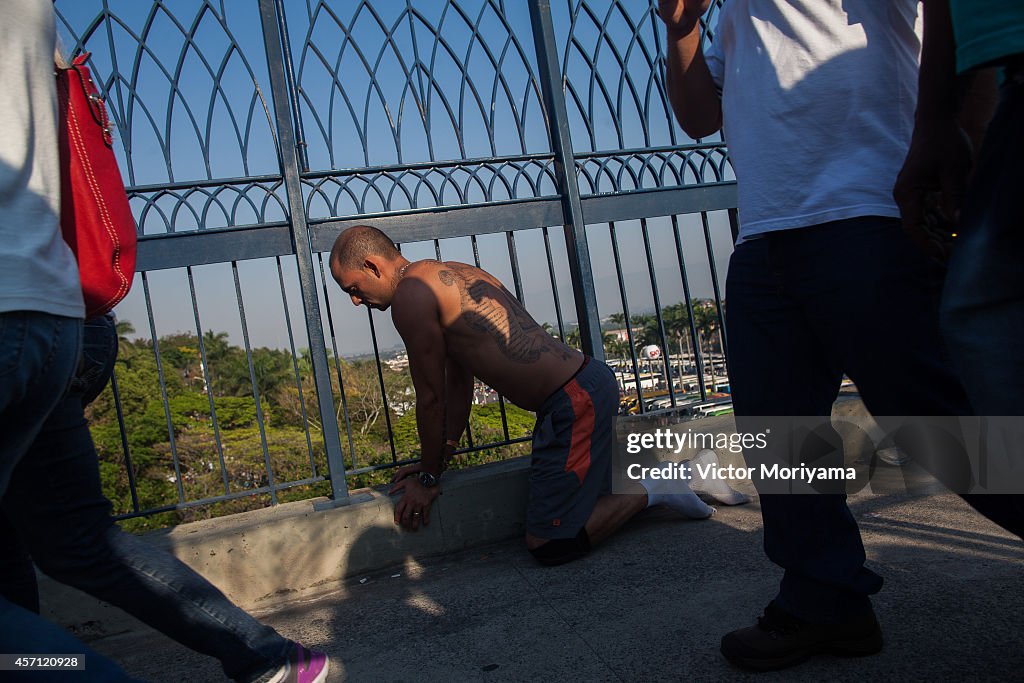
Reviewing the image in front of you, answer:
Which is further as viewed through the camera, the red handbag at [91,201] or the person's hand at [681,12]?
the person's hand at [681,12]

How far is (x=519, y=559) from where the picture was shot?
2906 millimetres

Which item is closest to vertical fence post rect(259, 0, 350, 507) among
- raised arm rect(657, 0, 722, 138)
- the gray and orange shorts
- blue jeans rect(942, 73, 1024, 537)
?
the gray and orange shorts

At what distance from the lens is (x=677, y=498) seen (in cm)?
298

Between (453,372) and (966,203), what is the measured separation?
238cm

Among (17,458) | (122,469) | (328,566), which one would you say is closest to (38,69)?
(17,458)

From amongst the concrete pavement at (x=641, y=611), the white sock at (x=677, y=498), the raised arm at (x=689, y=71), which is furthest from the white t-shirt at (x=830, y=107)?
the white sock at (x=677, y=498)

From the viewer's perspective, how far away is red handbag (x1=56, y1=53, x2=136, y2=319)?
4.61 feet

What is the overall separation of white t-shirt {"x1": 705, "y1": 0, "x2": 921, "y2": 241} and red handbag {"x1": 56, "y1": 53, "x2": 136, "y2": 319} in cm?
141

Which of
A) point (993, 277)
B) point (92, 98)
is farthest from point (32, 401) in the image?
point (993, 277)

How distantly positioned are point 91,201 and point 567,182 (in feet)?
7.81

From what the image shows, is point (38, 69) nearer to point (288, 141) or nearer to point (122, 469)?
point (288, 141)

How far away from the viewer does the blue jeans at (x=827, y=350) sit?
1.47 metres

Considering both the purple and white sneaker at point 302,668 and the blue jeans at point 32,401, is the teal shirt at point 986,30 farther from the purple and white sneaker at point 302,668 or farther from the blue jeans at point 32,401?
the purple and white sneaker at point 302,668

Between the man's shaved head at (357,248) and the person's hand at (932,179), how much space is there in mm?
2155
